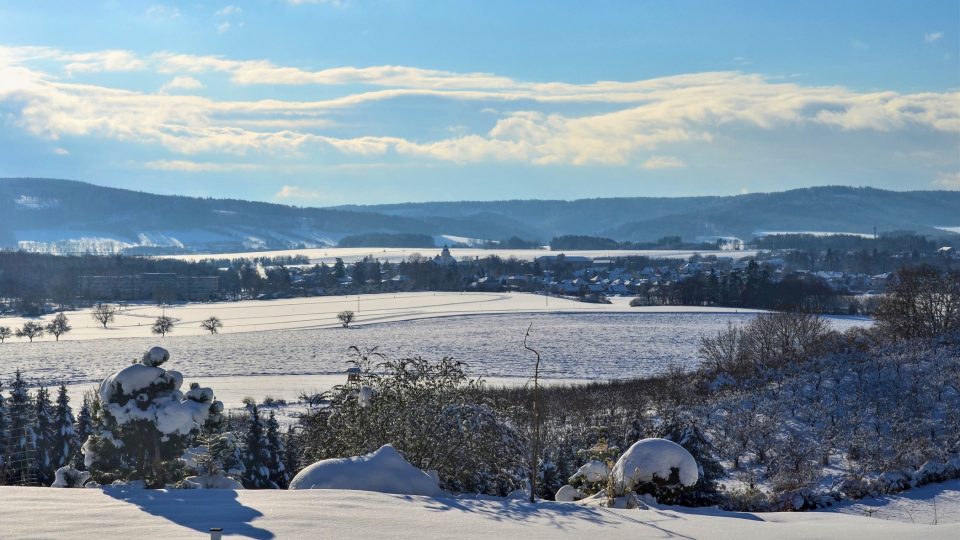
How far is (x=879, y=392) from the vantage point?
28078 mm

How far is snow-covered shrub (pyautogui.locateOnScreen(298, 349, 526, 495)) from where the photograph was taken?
13.6 metres

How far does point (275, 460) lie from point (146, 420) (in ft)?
38.5

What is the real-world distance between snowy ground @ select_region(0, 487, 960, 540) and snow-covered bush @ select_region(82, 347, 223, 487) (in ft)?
5.54

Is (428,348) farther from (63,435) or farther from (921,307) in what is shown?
(63,435)

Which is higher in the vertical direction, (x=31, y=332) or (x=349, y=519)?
(x=349, y=519)

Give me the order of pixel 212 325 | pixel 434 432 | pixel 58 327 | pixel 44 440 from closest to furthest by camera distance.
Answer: pixel 434 432 < pixel 44 440 < pixel 212 325 < pixel 58 327

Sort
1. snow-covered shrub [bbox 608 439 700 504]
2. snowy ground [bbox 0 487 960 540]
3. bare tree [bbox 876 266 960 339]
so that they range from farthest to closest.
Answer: bare tree [bbox 876 266 960 339] → snow-covered shrub [bbox 608 439 700 504] → snowy ground [bbox 0 487 960 540]

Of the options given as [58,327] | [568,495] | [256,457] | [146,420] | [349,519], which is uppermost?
[146,420]

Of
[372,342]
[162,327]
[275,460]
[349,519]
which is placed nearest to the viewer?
[349,519]

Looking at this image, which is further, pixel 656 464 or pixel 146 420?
pixel 656 464

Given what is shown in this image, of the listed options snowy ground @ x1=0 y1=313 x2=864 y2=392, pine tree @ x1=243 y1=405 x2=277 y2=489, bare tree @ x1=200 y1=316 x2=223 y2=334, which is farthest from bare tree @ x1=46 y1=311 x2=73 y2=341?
pine tree @ x1=243 y1=405 x2=277 y2=489

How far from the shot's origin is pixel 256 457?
22.4 m

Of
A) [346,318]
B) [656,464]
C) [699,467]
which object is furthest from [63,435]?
[346,318]

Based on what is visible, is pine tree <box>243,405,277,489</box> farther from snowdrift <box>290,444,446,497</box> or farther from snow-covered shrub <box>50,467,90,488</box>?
snowdrift <box>290,444,446,497</box>
